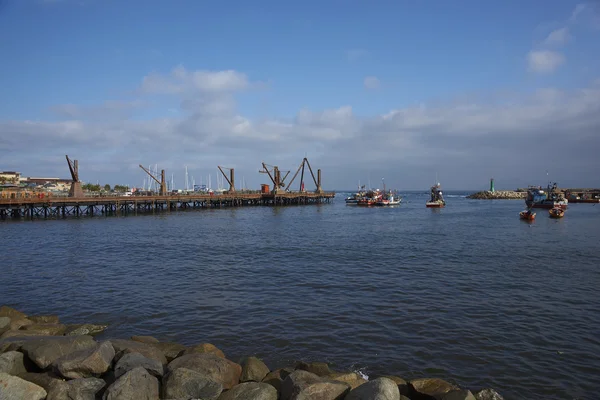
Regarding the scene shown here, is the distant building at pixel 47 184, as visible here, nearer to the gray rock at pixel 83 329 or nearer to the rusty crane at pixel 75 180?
the rusty crane at pixel 75 180

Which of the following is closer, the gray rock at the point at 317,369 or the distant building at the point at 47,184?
the gray rock at the point at 317,369

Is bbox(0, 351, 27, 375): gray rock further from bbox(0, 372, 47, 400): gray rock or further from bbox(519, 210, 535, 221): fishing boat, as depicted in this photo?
bbox(519, 210, 535, 221): fishing boat

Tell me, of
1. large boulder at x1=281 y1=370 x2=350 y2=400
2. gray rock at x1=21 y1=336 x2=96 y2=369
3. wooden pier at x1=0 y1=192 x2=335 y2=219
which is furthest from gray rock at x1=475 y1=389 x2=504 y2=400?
wooden pier at x1=0 y1=192 x2=335 y2=219

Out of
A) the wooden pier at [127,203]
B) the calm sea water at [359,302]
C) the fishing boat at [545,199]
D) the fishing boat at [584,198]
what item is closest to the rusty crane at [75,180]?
the wooden pier at [127,203]

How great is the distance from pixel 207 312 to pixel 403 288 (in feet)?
27.6

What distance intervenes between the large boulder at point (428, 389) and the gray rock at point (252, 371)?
3184 mm

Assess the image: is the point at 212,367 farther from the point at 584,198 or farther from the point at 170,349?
the point at 584,198

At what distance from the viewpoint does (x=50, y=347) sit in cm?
855

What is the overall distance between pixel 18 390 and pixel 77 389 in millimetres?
927

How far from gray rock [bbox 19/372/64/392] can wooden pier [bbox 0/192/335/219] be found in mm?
55301

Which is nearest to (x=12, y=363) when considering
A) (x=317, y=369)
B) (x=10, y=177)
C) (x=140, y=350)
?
(x=140, y=350)

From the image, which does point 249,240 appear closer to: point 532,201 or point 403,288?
point 403,288

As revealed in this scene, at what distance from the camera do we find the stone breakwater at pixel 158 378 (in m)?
7.02

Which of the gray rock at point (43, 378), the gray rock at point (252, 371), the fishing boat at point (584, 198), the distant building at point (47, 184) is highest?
the distant building at point (47, 184)
